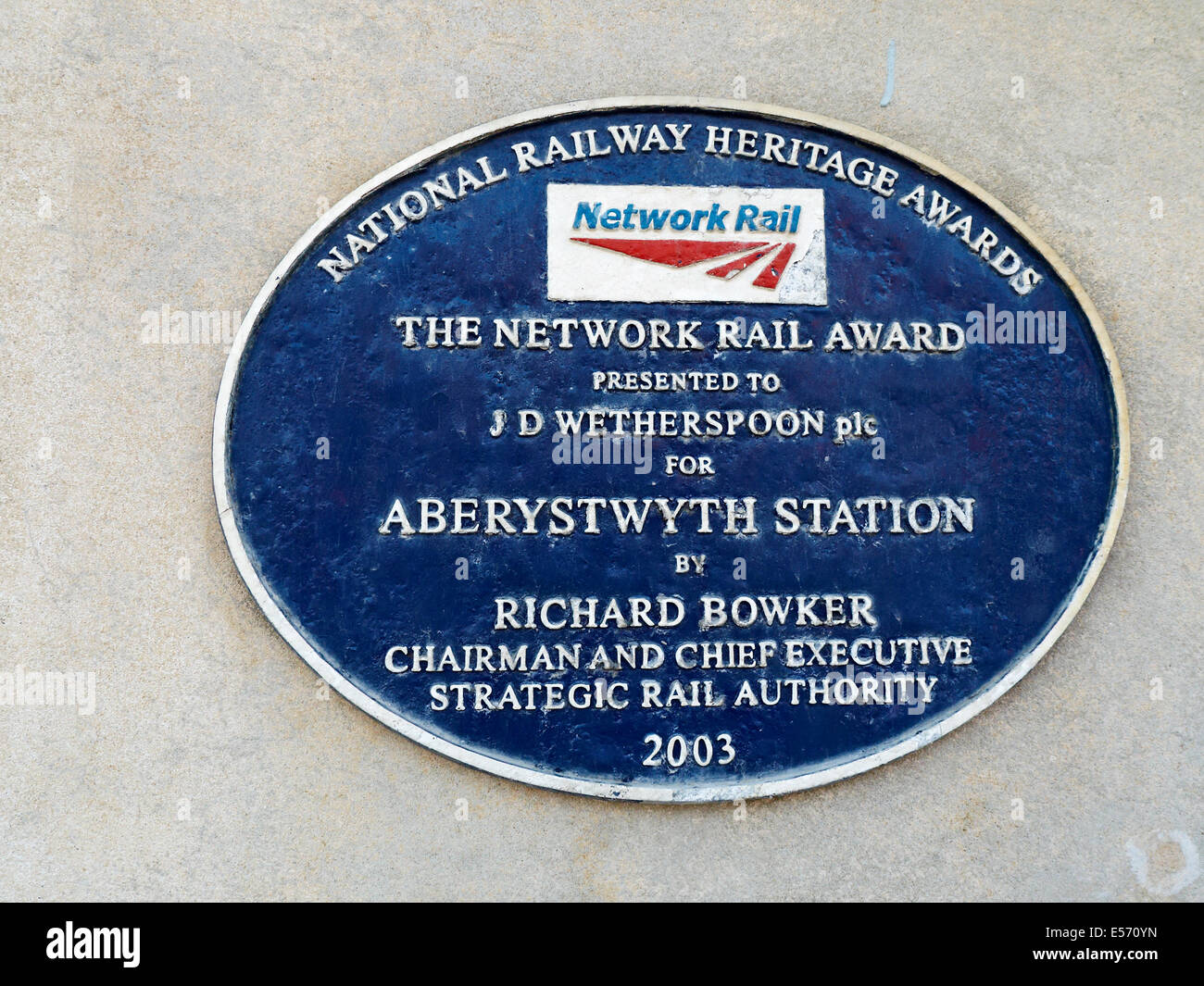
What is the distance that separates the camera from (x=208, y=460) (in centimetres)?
368

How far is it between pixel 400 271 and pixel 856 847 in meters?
2.25

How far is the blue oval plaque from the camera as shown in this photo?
11.9 ft

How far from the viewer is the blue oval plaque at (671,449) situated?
11.9 feet

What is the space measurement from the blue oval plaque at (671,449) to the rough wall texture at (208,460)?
130 millimetres

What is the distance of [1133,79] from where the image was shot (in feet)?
13.2
